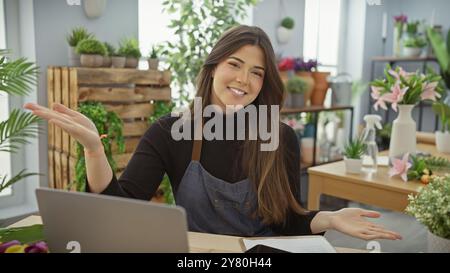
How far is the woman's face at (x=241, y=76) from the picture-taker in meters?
1.24

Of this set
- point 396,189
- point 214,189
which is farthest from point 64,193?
point 396,189

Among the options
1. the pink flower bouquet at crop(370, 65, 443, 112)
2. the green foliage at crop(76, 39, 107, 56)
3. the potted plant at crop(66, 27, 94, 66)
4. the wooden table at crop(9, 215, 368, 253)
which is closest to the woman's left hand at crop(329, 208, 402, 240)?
the wooden table at crop(9, 215, 368, 253)

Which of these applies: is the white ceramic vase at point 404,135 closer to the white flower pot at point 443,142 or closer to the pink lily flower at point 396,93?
the pink lily flower at point 396,93

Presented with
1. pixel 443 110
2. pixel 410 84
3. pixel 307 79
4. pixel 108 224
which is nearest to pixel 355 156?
pixel 410 84

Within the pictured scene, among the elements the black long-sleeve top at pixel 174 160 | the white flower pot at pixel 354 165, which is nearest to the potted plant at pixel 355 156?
the white flower pot at pixel 354 165

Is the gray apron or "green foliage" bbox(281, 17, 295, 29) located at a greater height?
"green foliage" bbox(281, 17, 295, 29)

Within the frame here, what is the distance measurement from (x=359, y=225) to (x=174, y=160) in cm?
60

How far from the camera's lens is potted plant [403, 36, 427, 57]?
4023 mm

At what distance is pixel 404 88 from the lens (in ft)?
6.33

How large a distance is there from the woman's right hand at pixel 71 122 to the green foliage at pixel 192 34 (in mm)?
1808

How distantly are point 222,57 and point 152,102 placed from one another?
1.39m

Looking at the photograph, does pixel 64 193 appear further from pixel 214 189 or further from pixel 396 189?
pixel 396 189

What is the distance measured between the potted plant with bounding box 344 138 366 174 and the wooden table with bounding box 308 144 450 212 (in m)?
0.04

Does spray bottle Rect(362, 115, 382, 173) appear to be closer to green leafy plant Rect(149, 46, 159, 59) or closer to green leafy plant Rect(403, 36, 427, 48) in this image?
green leafy plant Rect(149, 46, 159, 59)
